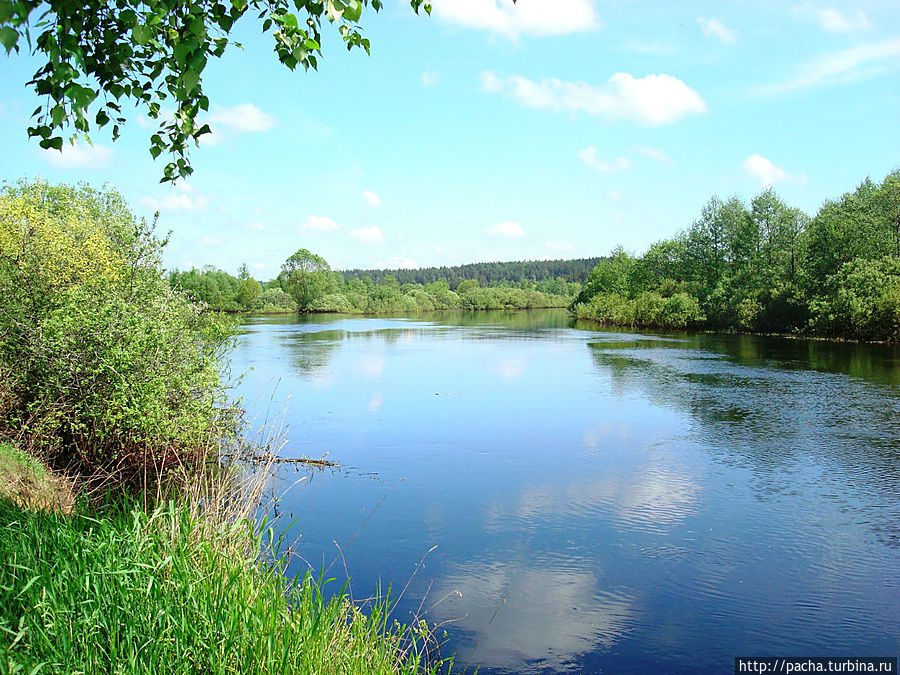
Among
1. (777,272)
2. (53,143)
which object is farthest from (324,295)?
(53,143)

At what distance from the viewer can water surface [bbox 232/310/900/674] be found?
6.02 meters

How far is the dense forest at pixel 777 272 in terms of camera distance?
33500 mm

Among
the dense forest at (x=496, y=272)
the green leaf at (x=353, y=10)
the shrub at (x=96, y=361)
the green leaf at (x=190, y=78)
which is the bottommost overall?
the shrub at (x=96, y=361)

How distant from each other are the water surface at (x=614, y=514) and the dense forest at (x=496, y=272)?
136m

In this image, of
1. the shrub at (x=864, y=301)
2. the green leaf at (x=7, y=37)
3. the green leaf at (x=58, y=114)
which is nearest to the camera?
the green leaf at (x=7, y=37)

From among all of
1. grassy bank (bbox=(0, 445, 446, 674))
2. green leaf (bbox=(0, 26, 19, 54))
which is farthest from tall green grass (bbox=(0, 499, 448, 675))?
green leaf (bbox=(0, 26, 19, 54))

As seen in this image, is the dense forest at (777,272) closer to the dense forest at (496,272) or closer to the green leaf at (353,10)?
the green leaf at (353,10)

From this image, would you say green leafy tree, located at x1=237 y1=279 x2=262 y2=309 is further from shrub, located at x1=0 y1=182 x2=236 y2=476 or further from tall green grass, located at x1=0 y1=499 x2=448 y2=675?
tall green grass, located at x1=0 y1=499 x2=448 y2=675

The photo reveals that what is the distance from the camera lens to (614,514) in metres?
9.05

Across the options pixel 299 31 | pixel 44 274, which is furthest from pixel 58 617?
pixel 44 274

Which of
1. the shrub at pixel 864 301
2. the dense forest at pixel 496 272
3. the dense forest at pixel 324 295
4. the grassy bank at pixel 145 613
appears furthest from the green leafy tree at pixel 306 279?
the grassy bank at pixel 145 613

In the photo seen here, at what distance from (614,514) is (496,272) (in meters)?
159

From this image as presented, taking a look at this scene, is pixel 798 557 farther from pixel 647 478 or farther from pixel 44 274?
pixel 44 274

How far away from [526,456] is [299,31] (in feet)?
31.8
